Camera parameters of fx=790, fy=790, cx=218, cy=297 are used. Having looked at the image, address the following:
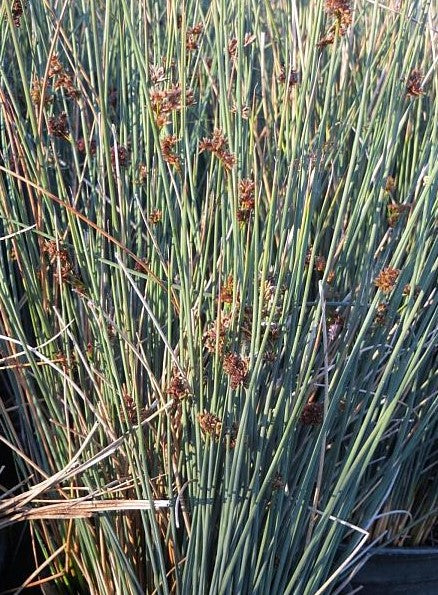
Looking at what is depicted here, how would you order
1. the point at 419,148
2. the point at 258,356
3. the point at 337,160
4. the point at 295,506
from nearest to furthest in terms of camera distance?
the point at 258,356, the point at 295,506, the point at 337,160, the point at 419,148

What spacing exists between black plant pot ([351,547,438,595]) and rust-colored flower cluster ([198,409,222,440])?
53cm

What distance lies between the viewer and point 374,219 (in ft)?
3.74

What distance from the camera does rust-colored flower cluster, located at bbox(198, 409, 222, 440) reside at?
3.20 feet

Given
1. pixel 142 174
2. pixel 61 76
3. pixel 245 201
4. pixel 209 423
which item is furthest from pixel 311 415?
pixel 61 76

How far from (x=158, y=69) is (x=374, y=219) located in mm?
375

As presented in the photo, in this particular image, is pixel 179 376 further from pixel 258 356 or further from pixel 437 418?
pixel 437 418

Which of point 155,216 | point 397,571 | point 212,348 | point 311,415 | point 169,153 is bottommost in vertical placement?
point 397,571

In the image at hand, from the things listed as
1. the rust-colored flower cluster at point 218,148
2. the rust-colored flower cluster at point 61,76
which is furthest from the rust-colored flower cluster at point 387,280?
the rust-colored flower cluster at point 61,76

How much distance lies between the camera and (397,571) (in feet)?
4.64

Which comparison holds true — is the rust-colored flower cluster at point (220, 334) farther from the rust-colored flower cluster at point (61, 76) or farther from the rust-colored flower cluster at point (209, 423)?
the rust-colored flower cluster at point (61, 76)

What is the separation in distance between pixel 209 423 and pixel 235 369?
0.08 m

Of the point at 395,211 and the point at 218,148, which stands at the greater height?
the point at 218,148

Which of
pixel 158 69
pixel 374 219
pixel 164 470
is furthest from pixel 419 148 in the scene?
pixel 164 470

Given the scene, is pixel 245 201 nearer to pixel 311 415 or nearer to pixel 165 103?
pixel 165 103
